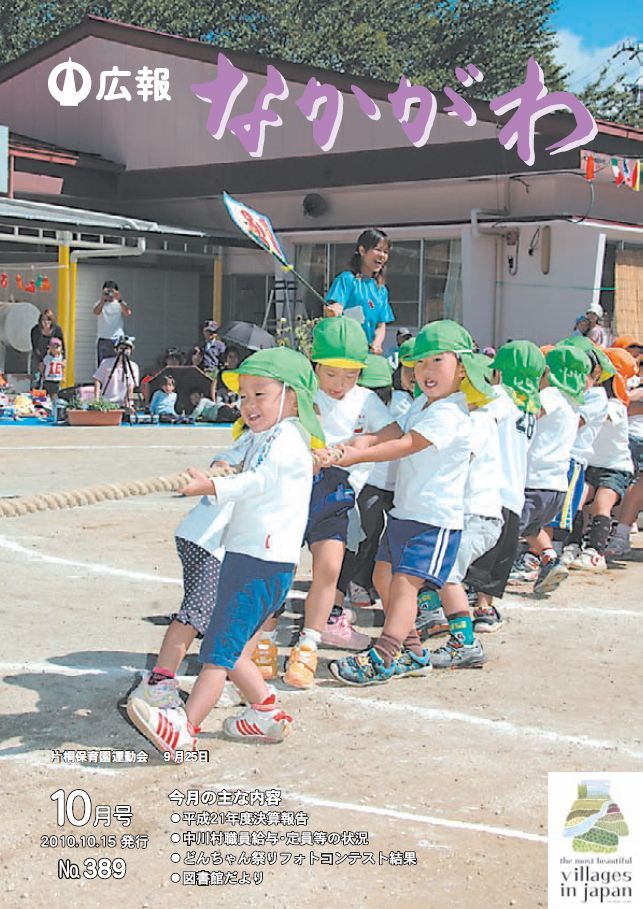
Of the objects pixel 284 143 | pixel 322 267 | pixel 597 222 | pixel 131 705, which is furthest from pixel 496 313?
pixel 131 705

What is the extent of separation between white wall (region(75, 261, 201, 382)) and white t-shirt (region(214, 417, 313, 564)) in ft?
62.9

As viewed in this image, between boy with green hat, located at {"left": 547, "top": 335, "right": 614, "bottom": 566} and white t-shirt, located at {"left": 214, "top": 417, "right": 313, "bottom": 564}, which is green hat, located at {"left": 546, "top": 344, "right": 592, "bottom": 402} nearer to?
boy with green hat, located at {"left": 547, "top": 335, "right": 614, "bottom": 566}

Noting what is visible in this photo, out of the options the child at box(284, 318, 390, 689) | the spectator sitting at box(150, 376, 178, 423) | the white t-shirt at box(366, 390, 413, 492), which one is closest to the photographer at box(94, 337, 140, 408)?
the spectator sitting at box(150, 376, 178, 423)

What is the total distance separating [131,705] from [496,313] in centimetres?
1717

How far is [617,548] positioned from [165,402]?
439 inches

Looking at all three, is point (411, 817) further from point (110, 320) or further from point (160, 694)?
point (110, 320)

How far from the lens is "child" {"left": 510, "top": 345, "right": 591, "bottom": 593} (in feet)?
25.4

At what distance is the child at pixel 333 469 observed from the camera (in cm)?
584

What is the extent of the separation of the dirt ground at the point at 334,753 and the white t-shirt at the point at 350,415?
3.61ft

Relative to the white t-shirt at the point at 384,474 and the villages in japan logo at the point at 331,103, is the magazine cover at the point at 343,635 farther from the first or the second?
the villages in japan logo at the point at 331,103

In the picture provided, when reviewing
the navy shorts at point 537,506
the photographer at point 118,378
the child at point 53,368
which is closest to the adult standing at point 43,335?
the child at point 53,368

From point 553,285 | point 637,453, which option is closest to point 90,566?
point 637,453

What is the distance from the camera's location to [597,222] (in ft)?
64.9

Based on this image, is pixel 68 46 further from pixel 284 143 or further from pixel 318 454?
pixel 318 454
